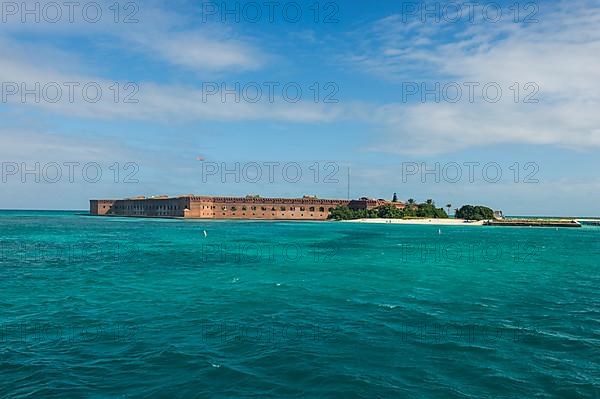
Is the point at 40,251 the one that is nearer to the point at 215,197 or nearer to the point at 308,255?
the point at 308,255

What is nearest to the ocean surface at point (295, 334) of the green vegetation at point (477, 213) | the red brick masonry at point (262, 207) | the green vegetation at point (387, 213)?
the green vegetation at point (387, 213)

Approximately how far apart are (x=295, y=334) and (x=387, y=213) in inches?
5341

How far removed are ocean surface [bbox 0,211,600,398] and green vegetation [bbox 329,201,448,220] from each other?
371 feet

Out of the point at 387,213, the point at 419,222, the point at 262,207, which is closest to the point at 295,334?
the point at 419,222

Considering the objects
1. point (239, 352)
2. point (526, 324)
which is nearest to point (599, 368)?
point (526, 324)

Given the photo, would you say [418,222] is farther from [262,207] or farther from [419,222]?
[262,207]

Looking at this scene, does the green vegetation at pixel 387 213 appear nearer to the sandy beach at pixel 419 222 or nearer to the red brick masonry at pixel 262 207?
the red brick masonry at pixel 262 207

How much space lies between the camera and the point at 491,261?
40.2m

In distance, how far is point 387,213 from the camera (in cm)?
14838

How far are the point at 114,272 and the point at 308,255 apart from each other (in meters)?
18.3

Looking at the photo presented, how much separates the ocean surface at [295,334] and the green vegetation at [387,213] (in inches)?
4457

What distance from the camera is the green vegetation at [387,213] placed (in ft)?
474

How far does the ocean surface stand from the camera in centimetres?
1156

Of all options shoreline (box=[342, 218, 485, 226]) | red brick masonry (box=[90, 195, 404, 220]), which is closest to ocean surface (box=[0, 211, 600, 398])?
shoreline (box=[342, 218, 485, 226])
